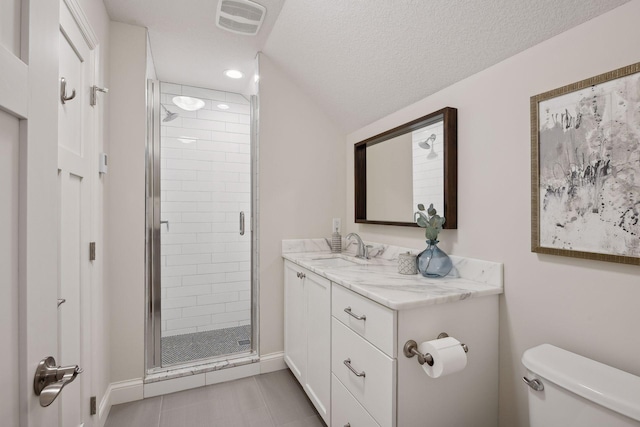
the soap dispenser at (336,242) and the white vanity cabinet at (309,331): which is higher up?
the soap dispenser at (336,242)

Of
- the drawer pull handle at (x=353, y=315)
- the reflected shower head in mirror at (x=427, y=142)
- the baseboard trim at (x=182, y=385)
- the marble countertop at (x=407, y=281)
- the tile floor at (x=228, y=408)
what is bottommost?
the tile floor at (x=228, y=408)

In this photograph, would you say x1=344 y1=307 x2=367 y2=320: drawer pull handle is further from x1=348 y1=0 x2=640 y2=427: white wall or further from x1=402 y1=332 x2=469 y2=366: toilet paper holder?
x1=348 y1=0 x2=640 y2=427: white wall

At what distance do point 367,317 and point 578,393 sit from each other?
2.21 feet

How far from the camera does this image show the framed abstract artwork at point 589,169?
0.94m

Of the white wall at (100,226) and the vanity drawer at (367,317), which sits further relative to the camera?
the white wall at (100,226)

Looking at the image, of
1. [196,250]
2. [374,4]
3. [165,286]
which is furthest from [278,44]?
[165,286]

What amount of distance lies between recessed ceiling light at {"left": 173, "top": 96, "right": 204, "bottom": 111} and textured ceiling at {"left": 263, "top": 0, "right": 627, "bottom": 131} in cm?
79

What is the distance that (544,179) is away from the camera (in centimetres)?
117

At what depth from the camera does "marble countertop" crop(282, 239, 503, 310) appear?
3.86ft

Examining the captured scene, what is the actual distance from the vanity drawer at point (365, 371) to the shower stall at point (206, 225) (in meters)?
→ 1.05

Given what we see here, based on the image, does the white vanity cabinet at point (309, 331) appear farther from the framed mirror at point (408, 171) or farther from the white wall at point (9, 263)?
the white wall at point (9, 263)

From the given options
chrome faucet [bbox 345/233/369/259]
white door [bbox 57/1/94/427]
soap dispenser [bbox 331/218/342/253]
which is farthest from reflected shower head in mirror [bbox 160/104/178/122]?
chrome faucet [bbox 345/233/369/259]

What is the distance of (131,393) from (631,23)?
9.72 ft

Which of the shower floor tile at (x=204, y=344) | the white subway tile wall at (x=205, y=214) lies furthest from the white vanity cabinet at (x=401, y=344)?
the white subway tile wall at (x=205, y=214)
